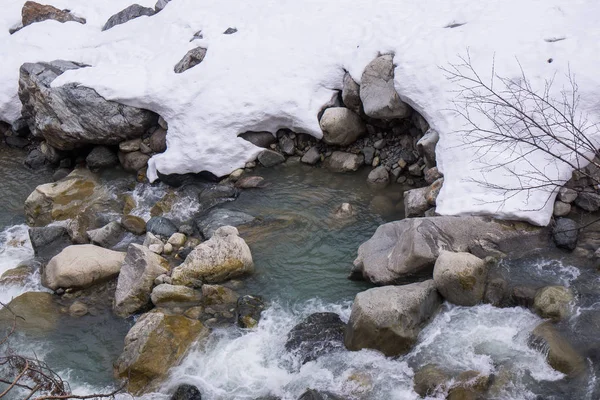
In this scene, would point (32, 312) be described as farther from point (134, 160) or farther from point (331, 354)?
point (331, 354)

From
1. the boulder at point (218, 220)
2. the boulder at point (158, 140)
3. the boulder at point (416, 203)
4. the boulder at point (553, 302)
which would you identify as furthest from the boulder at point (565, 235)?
the boulder at point (158, 140)

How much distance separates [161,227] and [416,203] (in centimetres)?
383

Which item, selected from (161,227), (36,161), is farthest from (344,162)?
(36,161)

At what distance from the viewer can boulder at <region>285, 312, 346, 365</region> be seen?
21.8 ft

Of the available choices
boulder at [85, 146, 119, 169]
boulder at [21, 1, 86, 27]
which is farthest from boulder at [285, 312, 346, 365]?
boulder at [21, 1, 86, 27]

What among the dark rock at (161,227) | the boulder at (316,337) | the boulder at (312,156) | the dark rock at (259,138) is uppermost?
the dark rock at (259,138)

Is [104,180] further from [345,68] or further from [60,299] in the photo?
[345,68]

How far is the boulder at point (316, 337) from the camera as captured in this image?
6652 mm

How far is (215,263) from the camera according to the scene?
7.97 meters

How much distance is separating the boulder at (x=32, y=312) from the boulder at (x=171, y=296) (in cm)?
135

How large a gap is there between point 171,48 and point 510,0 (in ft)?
20.8

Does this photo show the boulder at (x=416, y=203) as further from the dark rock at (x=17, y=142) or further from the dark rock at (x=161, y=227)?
the dark rock at (x=17, y=142)

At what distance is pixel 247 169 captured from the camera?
10359mm

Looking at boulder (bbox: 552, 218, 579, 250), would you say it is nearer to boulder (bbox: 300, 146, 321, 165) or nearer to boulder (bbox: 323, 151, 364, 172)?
boulder (bbox: 323, 151, 364, 172)
